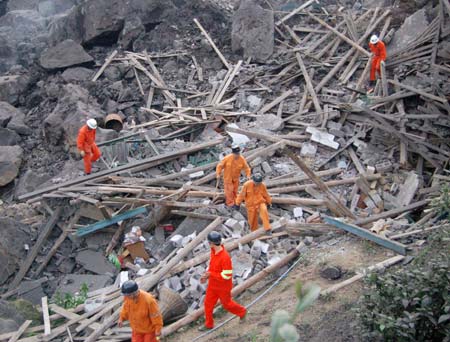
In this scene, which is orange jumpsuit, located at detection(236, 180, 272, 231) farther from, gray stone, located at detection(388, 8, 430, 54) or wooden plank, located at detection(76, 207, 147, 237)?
gray stone, located at detection(388, 8, 430, 54)

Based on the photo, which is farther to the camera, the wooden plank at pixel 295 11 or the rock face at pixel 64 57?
the wooden plank at pixel 295 11

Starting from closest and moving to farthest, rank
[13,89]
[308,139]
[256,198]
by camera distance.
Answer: [256,198]
[308,139]
[13,89]

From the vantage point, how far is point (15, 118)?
55.2 ft

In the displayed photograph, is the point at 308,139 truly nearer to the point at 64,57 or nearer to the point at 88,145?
the point at 88,145

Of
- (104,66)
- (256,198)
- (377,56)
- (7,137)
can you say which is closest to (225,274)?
(256,198)

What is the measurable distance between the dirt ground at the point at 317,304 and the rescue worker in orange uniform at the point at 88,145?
505cm

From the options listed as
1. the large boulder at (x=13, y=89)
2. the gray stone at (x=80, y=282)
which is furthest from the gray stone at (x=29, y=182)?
the large boulder at (x=13, y=89)

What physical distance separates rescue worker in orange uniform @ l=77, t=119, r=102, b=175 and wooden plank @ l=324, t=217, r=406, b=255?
5.27 m

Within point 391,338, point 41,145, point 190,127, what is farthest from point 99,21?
point 391,338

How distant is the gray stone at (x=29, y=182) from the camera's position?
13.8 meters

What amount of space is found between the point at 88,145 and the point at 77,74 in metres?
6.31

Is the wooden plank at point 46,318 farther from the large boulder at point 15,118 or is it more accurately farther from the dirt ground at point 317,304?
the large boulder at point 15,118

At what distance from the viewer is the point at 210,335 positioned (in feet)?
27.5

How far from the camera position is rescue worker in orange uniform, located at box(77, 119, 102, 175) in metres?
12.4
